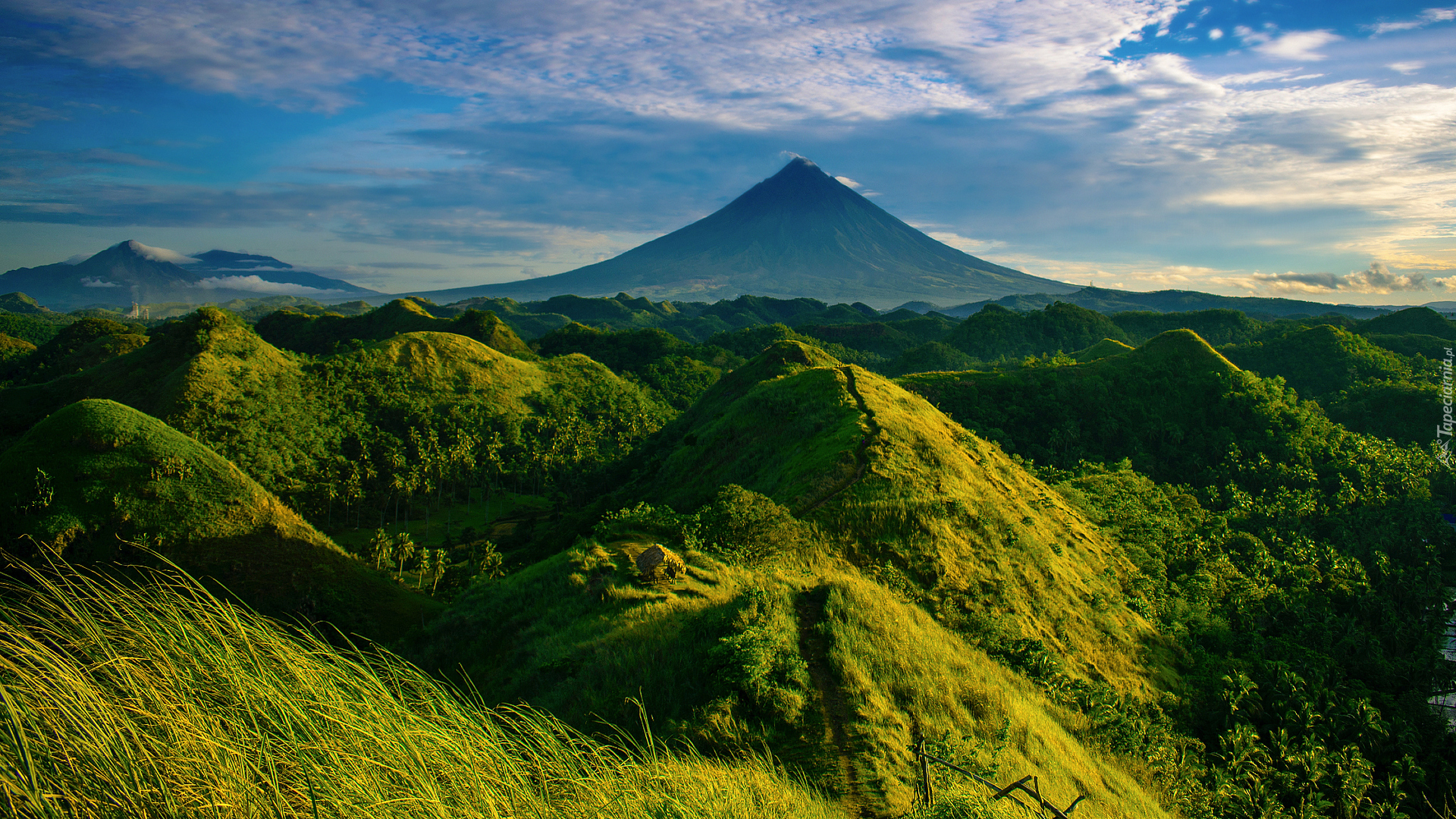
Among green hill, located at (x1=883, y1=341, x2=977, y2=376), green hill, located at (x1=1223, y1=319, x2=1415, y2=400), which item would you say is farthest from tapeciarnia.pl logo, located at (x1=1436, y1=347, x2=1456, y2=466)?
green hill, located at (x1=883, y1=341, x2=977, y2=376)

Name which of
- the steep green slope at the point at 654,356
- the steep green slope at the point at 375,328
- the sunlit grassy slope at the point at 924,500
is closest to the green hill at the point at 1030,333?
the steep green slope at the point at 654,356

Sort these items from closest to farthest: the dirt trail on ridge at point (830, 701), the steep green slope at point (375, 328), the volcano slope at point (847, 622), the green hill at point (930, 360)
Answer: the dirt trail on ridge at point (830, 701) < the volcano slope at point (847, 622) < the steep green slope at point (375, 328) < the green hill at point (930, 360)

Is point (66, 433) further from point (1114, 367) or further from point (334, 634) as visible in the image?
point (1114, 367)

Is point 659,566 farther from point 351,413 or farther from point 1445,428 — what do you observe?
point 1445,428

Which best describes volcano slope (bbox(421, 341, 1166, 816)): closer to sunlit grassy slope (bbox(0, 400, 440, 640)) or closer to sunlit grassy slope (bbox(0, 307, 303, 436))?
sunlit grassy slope (bbox(0, 400, 440, 640))

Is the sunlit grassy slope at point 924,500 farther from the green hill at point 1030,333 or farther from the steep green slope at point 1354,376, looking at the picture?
the green hill at point 1030,333

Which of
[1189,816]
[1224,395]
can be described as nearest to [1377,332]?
[1224,395]
